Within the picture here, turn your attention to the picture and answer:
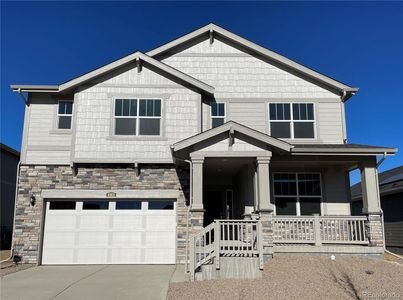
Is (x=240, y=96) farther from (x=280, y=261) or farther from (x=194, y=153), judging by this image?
(x=280, y=261)

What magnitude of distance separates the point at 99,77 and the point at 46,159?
11.6 feet

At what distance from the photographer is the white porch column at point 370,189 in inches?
423

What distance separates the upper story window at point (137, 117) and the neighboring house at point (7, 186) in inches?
419

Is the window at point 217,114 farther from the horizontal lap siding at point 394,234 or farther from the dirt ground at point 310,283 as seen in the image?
the horizontal lap siding at point 394,234

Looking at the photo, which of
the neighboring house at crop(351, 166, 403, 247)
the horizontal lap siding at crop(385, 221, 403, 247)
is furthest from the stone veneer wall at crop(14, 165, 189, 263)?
the horizontal lap siding at crop(385, 221, 403, 247)

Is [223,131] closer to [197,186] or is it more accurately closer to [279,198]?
[197,186]

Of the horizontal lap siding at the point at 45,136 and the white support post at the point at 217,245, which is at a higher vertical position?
the horizontal lap siding at the point at 45,136

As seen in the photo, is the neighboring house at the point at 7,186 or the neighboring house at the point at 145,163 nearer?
the neighboring house at the point at 145,163

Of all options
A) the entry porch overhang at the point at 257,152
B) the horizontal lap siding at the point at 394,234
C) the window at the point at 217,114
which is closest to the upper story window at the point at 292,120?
the window at the point at 217,114

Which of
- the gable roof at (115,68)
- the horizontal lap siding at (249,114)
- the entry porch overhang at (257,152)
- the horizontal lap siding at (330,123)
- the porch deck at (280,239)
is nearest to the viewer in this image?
the porch deck at (280,239)

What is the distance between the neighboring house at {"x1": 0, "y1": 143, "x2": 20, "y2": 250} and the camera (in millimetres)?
19642

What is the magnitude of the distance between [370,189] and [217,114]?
595cm

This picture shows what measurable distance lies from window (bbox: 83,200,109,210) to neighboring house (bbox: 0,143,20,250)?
9.24 m

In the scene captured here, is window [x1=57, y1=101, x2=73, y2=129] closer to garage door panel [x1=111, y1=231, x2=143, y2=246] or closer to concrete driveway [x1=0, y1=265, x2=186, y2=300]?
garage door panel [x1=111, y1=231, x2=143, y2=246]
